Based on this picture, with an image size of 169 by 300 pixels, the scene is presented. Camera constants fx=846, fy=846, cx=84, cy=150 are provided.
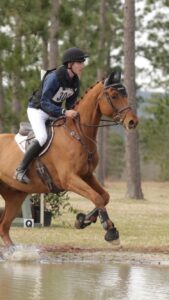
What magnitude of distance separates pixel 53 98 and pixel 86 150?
87cm

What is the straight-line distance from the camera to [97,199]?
1051cm

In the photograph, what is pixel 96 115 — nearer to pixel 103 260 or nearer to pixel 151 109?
pixel 103 260

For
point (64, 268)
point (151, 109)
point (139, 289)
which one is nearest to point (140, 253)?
point (64, 268)

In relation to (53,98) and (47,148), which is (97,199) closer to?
(47,148)

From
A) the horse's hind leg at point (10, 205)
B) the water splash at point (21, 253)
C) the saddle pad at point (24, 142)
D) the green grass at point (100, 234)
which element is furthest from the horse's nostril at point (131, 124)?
the green grass at point (100, 234)

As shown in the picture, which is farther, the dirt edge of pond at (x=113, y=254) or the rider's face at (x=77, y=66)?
the dirt edge of pond at (x=113, y=254)

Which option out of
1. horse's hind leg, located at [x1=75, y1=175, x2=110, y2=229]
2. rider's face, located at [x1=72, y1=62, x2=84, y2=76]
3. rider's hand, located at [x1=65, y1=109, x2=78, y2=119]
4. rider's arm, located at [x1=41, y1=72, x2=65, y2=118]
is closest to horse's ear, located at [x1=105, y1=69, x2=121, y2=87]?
rider's face, located at [x1=72, y1=62, x2=84, y2=76]

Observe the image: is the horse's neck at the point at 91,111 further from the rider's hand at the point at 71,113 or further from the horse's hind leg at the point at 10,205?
the horse's hind leg at the point at 10,205

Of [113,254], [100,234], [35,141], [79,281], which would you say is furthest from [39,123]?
[100,234]

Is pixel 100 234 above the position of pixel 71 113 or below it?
below

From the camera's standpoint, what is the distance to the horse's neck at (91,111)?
36.4ft

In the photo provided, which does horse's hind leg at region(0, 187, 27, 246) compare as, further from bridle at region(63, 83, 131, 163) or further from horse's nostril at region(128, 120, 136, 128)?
horse's nostril at region(128, 120, 136, 128)

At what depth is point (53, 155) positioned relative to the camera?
36.9ft

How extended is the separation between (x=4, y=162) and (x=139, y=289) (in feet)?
12.0
